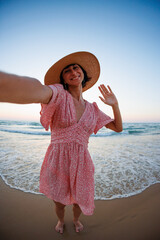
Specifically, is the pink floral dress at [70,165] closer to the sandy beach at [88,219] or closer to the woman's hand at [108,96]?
the woman's hand at [108,96]

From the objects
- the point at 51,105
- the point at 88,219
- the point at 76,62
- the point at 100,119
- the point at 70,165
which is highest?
the point at 76,62

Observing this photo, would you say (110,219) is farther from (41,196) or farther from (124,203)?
(41,196)

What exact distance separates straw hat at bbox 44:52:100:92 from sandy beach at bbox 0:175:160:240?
1972 mm

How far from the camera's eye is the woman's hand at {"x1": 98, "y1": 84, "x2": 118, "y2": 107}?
5.53 ft


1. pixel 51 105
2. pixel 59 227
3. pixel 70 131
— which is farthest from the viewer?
pixel 59 227

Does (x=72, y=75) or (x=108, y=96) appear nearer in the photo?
(x=72, y=75)

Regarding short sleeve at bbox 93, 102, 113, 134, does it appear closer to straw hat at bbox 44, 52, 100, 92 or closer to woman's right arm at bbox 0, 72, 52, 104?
straw hat at bbox 44, 52, 100, 92

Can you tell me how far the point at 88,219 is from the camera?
2.05 meters

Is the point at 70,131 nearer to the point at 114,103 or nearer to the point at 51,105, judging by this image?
the point at 51,105

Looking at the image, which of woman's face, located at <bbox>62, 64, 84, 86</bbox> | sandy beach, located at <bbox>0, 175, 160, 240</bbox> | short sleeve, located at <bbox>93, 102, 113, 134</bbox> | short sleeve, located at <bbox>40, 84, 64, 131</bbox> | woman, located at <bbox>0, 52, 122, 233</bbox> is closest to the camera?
short sleeve, located at <bbox>40, 84, 64, 131</bbox>

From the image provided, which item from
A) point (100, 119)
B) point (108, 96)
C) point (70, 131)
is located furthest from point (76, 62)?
point (70, 131)

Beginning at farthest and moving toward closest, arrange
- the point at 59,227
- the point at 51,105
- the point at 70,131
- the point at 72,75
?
the point at 59,227
the point at 72,75
the point at 70,131
the point at 51,105

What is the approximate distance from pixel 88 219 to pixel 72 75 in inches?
81.8

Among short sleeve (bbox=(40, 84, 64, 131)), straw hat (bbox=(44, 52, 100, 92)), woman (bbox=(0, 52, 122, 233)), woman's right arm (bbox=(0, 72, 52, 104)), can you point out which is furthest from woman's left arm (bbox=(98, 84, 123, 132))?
woman's right arm (bbox=(0, 72, 52, 104))
